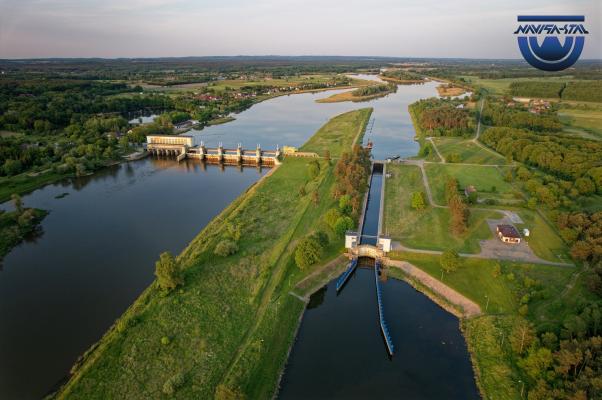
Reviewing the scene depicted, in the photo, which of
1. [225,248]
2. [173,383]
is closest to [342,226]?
[225,248]

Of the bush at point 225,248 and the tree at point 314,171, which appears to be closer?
the bush at point 225,248

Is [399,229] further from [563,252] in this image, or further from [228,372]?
[228,372]

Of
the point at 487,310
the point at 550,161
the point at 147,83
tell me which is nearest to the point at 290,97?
the point at 147,83

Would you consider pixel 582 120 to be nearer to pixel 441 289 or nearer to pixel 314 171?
pixel 314 171

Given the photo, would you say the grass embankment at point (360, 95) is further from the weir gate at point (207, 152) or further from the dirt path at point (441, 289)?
the dirt path at point (441, 289)

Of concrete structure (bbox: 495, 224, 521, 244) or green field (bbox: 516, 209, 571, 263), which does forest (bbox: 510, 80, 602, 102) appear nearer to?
green field (bbox: 516, 209, 571, 263)

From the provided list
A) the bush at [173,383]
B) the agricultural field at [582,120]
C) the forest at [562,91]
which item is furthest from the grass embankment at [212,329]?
the forest at [562,91]
